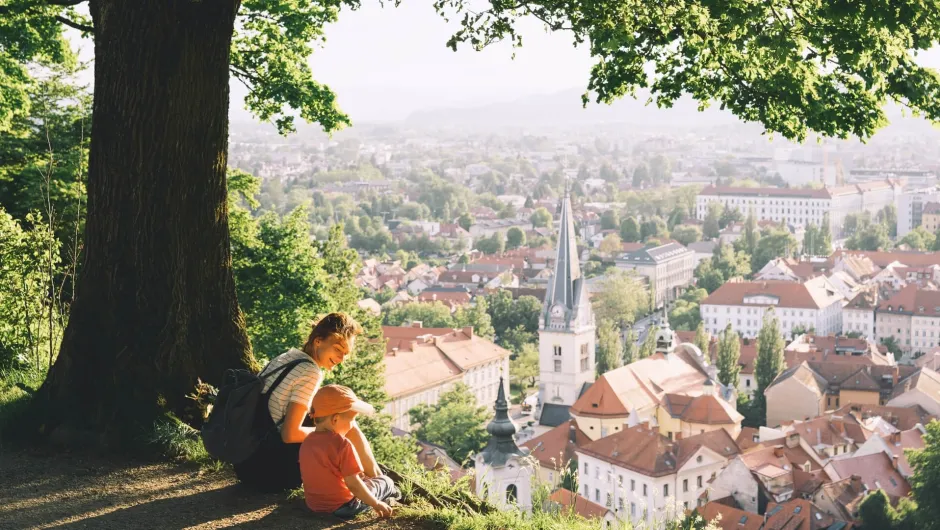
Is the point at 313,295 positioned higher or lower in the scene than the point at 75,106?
lower

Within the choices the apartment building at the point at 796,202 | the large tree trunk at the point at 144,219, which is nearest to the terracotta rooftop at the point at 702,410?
the large tree trunk at the point at 144,219

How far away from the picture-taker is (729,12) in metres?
4.27

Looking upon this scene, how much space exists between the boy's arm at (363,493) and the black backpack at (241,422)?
0.34 m

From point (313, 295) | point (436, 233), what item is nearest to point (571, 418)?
point (313, 295)

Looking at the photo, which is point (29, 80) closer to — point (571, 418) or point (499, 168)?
point (571, 418)

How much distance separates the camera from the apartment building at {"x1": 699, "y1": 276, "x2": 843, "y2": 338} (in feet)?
196

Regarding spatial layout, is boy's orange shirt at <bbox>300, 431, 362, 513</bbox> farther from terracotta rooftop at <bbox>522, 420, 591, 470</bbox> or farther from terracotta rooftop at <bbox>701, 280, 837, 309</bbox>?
terracotta rooftop at <bbox>701, 280, 837, 309</bbox>

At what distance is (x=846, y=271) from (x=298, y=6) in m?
66.2

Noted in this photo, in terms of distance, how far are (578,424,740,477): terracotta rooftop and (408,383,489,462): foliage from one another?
103 inches

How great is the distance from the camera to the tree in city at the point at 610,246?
86.2 m

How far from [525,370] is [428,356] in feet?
26.2

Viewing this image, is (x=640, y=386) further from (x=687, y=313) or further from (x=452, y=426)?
(x=687, y=313)

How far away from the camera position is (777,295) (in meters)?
60.7

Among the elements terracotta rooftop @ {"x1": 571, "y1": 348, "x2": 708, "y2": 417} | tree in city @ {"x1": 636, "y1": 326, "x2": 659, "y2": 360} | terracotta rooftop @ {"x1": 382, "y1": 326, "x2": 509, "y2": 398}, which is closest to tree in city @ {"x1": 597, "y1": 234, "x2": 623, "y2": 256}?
tree in city @ {"x1": 636, "y1": 326, "x2": 659, "y2": 360}
